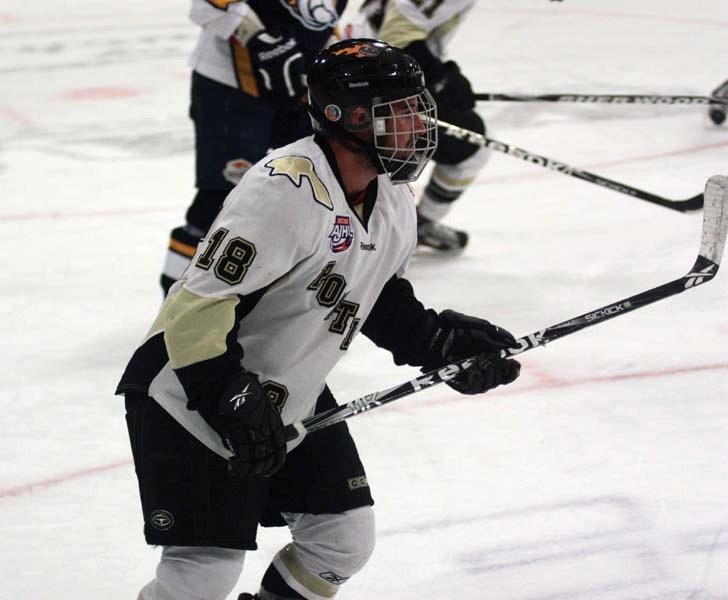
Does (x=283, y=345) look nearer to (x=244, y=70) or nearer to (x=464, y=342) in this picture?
(x=464, y=342)

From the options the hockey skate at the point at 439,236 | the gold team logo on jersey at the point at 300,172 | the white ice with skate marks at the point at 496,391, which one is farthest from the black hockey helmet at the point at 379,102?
the hockey skate at the point at 439,236

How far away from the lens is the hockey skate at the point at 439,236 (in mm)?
4129

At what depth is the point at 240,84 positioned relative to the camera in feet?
10.9

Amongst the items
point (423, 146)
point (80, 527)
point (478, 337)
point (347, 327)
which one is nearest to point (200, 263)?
point (347, 327)

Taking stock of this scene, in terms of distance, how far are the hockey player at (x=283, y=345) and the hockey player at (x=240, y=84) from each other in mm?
1449

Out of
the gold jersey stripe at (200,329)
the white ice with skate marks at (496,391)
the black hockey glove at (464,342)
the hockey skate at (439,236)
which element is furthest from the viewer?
the hockey skate at (439,236)

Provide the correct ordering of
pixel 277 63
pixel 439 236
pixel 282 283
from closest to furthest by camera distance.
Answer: pixel 282 283 < pixel 277 63 < pixel 439 236

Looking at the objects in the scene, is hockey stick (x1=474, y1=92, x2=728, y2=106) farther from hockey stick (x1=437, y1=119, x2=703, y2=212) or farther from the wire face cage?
the wire face cage

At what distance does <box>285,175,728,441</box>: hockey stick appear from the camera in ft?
5.97

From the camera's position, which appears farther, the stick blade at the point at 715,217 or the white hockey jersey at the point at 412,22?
the white hockey jersey at the point at 412,22

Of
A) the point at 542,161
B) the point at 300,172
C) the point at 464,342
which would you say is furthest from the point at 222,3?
the point at 300,172

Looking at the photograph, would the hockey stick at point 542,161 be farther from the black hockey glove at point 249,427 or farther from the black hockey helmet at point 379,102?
the black hockey glove at point 249,427

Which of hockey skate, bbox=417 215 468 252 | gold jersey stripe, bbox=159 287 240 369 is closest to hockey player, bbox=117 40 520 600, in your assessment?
gold jersey stripe, bbox=159 287 240 369

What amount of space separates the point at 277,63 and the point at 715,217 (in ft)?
4.90
